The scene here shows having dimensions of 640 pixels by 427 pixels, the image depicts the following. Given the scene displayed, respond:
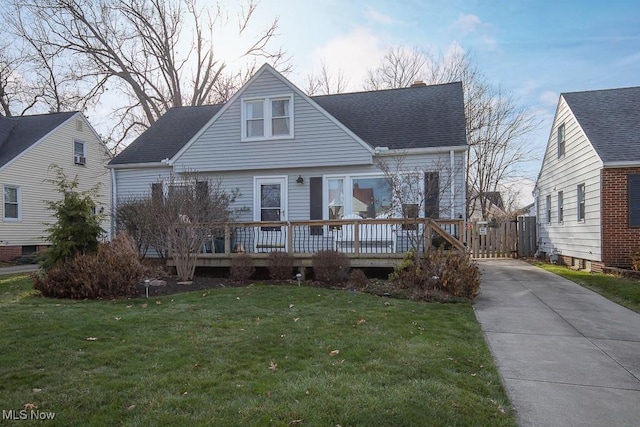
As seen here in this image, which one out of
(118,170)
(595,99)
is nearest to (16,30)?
(118,170)

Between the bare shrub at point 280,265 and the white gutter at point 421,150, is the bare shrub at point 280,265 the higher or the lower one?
the lower one

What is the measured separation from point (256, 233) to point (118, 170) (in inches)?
241

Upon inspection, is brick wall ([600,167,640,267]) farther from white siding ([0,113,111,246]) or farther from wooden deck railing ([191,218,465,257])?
white siding ([0,113,111,246])

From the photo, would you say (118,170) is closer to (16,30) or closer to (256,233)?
(256,233)

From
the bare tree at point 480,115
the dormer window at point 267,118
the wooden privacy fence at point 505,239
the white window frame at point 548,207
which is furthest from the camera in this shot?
the bare tree at point 480,115

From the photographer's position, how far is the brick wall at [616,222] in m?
11.1

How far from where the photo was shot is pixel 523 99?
79.9 ft

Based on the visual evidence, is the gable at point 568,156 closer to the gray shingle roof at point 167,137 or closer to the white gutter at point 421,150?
the white gutter at point 421,150

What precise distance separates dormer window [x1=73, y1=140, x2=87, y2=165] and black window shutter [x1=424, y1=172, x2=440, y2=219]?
714 inches

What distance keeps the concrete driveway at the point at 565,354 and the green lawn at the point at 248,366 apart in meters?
0.27

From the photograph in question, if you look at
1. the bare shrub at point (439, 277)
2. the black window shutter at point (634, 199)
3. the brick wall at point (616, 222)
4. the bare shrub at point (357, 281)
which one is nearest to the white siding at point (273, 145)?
the bare shrub at point (357, 281)

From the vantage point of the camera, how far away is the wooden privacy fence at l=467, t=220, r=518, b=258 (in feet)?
59.2

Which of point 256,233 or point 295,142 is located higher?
point 295,142

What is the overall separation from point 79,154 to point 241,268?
16.4 metres
